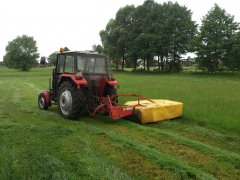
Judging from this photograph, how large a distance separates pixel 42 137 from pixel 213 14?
112 ft

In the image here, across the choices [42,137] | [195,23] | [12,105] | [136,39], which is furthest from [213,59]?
[42,137]

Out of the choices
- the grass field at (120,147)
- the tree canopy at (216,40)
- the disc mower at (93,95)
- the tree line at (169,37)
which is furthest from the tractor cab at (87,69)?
the tree canopy at (216,40)

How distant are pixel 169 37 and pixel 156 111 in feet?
114

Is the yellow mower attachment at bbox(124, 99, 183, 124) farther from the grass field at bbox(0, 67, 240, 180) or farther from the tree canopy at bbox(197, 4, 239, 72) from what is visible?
the tree canopy at bbox(197, 4, 239, 72)

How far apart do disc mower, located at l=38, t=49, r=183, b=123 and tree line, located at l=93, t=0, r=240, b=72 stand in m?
26.1

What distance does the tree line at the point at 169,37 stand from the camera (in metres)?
34.5

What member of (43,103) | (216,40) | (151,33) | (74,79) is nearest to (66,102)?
(74,79)

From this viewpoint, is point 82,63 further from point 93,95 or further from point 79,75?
point 93,95

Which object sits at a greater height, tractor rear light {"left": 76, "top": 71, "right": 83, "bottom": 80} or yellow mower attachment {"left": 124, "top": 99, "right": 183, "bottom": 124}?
tractor rear light {"left": 76, "top": 71, "right": 83, "bottom": 80}

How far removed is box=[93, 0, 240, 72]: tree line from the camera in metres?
34.5

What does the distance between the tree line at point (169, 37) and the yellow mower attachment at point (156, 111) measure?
1019 inches

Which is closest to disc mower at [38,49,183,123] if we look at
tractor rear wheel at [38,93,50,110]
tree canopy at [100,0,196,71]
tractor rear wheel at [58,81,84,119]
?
tractor rear wheel at [58,81,84,119]

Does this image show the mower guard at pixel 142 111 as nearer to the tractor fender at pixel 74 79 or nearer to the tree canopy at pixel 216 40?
the tractor fender at pixel 74 79

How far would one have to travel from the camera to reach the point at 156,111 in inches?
323
